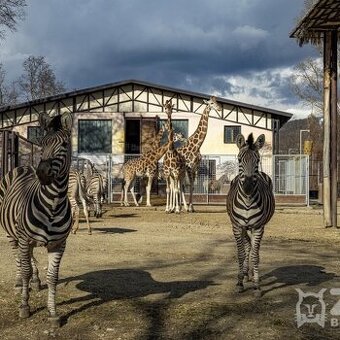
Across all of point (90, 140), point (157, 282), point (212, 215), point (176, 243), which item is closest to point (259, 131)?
point (90, 140)

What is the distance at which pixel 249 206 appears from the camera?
710 cm

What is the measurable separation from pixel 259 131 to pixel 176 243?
865 inches

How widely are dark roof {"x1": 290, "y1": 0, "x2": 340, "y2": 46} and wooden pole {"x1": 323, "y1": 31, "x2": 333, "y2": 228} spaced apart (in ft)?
1.24

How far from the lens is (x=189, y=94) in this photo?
32938mm

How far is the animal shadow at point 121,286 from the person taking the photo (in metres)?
6.85

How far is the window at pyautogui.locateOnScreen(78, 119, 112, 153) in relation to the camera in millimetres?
33375

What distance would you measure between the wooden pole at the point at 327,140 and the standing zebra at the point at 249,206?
29.0 feet

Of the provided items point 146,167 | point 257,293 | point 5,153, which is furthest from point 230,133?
point 257,293

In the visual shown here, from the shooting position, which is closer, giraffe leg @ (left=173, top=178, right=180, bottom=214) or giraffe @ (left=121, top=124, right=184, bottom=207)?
giraffe leg @ (left=173, top=178, right=180, bottom=214)

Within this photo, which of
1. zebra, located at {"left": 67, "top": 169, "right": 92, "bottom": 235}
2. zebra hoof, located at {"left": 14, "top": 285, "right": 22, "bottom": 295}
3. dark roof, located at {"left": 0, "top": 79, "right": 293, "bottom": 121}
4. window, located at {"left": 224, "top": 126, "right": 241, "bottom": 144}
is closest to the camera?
zebra hoof, located at {"left": 14, "top": 285, "right": 22, "bottom": 295}

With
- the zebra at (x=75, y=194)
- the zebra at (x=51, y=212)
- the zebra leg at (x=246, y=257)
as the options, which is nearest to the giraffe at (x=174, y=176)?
the zebra at (x=75, y=194)

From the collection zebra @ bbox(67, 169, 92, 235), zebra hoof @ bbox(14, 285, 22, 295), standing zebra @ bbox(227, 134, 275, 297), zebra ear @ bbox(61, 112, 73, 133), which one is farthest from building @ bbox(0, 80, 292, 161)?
zebra ear @ bbox(61, 112, 73, 133)

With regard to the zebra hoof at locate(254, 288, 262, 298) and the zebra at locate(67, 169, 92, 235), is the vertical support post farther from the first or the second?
the zebra hoof at locate(254, 288, 262, 298)

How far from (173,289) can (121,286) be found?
0.74 meters
